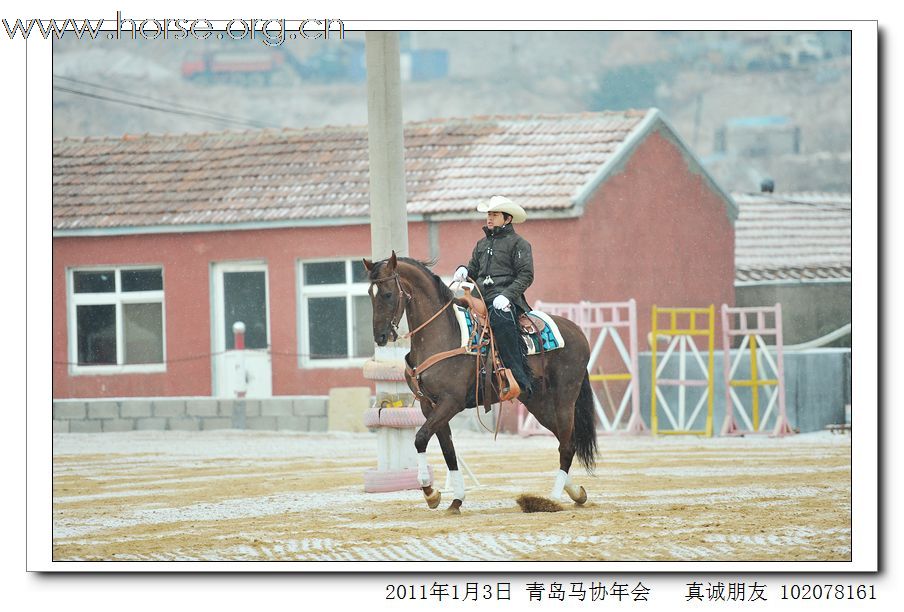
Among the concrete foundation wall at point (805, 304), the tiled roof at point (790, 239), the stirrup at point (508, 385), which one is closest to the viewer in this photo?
the stirrup at point (508, 385)

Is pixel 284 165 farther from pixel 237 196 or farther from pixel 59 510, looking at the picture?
pixel 59 510

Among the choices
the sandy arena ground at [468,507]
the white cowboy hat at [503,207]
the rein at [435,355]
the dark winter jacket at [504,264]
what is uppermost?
the white cowboy hat at [503,207]

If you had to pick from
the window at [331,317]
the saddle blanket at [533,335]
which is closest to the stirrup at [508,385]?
the saddle blanket at [533,335]

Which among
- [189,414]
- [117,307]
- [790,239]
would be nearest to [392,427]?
[189,414]

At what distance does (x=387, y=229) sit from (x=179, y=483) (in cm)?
381

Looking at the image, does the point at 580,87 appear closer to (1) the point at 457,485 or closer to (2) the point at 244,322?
(2) the point at 244,322

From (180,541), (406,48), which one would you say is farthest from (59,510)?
(406,48)

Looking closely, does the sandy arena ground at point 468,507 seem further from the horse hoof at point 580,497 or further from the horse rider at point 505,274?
the horse rider at point 505,274

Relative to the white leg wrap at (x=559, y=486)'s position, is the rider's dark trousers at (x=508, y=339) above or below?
above

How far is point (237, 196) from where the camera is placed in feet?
84.7

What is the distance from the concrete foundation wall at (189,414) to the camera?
23.2 m

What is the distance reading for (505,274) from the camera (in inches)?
469

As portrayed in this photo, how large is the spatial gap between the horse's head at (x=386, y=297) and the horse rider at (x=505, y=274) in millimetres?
633

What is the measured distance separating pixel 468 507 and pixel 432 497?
0.59m
